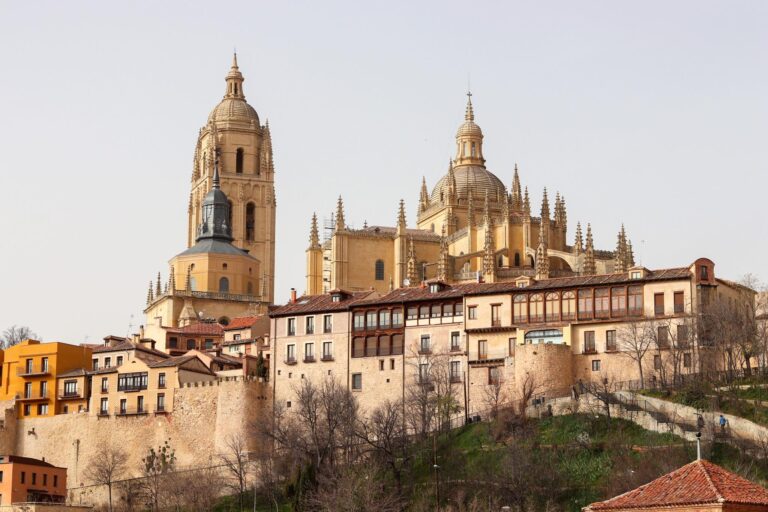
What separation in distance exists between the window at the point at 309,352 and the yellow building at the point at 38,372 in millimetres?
13511

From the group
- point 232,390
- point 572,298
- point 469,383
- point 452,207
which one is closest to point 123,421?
point 232,390

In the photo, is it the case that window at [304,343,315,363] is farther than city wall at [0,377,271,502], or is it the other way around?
window at [304,343,315,363]

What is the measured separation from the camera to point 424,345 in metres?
75.1

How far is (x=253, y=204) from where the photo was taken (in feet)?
421

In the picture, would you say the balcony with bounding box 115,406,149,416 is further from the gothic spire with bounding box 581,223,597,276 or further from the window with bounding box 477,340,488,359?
the gothic spire with bounding box 581,223,597,276

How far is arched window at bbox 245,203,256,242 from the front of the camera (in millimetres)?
127812

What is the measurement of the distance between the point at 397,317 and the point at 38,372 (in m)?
21.5

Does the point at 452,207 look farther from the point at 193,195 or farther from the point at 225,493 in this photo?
the point at 225,493

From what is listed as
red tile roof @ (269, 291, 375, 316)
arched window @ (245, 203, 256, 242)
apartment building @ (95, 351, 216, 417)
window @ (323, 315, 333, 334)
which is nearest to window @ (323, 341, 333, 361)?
window @ (323, 315, 333, 334)

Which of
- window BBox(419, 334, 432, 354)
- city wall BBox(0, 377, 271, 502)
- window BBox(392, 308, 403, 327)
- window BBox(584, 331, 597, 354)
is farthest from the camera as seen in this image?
city wall BBox(0, 377, 271, 502)

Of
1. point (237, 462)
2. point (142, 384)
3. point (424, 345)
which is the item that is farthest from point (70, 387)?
point (424, 345)

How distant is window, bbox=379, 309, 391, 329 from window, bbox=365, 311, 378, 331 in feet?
0.93

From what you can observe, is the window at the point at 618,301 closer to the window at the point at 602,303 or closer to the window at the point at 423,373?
the window at the point at 602,303

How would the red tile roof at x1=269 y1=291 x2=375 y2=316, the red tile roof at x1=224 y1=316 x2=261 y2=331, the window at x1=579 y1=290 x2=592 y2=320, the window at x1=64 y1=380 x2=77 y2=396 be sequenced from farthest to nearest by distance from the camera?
the red tile roof at x1=224 y1=316 x2=261 y2=331
the window at x1=64 y1=380 x2=77 y2=396
the red tile roof at x1=269 y1=291 x2=375 y2=316
the window at x1=579 y1=290 x2=592 y2=320
